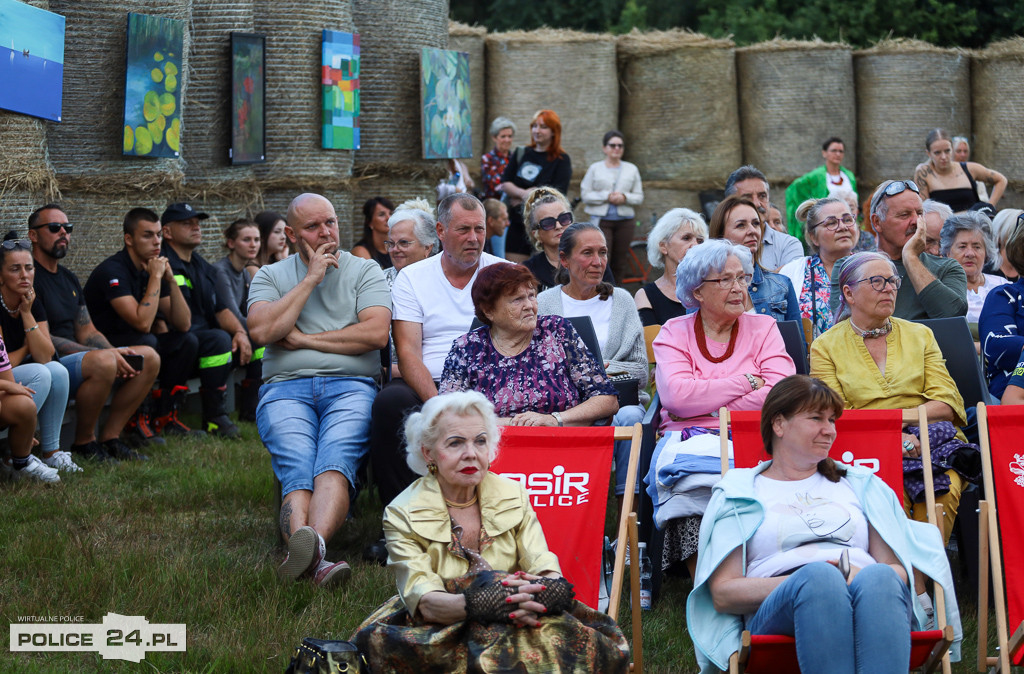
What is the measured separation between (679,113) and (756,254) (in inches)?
303

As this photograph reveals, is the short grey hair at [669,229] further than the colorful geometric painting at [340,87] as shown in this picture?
No

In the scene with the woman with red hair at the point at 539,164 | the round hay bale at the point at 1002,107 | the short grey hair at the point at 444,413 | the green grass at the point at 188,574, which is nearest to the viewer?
the short grey hair at the point at 444,413

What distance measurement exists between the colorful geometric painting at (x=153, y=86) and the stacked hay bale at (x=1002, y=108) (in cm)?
927

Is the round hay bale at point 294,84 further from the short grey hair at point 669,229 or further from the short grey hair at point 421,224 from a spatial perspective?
the short grey hair at point 669,229

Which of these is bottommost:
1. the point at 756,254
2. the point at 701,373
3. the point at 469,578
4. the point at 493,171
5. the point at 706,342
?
the point at 469,578

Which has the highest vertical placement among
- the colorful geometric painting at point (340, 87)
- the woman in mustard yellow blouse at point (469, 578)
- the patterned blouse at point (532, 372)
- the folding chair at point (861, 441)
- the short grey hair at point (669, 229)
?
the colorful geometric painting at point (340, 87)

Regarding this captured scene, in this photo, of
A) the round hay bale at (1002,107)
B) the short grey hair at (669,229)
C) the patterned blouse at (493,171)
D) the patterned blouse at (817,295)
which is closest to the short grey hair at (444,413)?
the short grey hair at (669,229)

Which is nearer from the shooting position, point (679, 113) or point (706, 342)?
point (706, 342)

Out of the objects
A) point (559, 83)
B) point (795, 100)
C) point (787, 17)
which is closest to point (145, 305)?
point (559, 83)

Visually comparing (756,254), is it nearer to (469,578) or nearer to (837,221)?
(837,221)

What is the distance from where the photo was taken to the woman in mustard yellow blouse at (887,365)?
5.05 meters

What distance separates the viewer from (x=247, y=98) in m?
9.93

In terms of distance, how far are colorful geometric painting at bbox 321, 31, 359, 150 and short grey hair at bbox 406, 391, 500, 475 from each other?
22.1ft

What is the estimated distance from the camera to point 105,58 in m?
8.66
